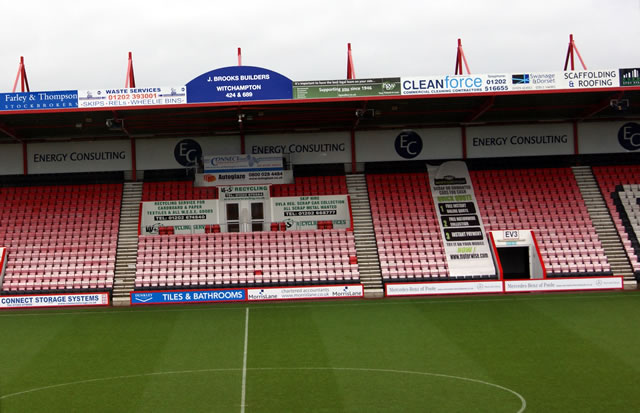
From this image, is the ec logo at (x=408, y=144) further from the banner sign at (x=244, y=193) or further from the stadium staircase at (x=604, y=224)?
the stadium staircase at (x=604, y=224)

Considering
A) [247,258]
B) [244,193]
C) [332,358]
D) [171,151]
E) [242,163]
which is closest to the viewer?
[332,358]

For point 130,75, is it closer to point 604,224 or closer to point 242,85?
point 242,85

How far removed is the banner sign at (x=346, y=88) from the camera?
24672 millimetres

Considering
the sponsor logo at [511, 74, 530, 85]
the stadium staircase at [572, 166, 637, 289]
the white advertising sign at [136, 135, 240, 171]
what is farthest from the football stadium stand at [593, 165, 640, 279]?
the white advertising sign at [136, 135, 240, 171]

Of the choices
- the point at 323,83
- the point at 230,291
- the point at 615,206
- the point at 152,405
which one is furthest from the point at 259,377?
the point at 615,206

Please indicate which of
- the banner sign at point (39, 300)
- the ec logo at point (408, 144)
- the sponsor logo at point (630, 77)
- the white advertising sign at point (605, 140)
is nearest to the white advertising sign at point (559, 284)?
the sponsor logo at point (630, 77)

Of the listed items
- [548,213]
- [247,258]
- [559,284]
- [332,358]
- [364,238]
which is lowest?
[332,358]

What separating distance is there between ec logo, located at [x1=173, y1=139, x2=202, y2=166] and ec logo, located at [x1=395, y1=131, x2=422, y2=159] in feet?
31.7

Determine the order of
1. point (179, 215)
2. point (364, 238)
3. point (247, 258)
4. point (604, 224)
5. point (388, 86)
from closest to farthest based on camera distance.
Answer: point (388, 86)
point (247, 258)
point (364, 238)
point (604, 224)
point (179, 215)

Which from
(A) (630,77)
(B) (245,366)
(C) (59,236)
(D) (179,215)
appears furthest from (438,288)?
(C) (59,236)

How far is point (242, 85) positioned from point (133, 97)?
4259 millimetres

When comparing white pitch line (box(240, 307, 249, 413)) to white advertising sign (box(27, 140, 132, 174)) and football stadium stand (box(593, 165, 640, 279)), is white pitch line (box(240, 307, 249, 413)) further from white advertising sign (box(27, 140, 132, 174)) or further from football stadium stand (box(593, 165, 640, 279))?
football stadium stand (box(593, 165, 640, 279))

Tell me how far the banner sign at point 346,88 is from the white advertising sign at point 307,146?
605 centimetres

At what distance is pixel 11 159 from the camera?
30.3m
